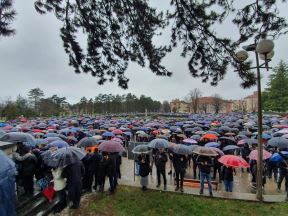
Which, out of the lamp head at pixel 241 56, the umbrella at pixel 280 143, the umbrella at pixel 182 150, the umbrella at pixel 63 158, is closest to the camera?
the lamp head at pixel 241 56

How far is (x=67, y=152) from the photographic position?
8.07 metres

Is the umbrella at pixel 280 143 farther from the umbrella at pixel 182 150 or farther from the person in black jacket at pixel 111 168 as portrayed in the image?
the person in black jacket at pixel 111 168

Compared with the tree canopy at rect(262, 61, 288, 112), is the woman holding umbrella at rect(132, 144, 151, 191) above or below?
below

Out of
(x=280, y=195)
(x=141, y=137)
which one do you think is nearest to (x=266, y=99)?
(x=141, y=137)

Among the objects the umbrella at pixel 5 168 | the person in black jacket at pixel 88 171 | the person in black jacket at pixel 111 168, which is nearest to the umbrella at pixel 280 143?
the person in black jacket at pixel 111 168

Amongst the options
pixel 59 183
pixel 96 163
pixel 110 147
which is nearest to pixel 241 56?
pixel 59 183

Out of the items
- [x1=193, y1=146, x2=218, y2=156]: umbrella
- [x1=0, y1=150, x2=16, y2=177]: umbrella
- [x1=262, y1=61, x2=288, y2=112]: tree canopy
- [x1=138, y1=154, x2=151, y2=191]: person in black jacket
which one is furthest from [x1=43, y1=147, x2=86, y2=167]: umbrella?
[x1=262, y1=61, x2=288, y2=112]: tree canopy

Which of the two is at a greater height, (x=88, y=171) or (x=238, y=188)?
(x=88, y=171)

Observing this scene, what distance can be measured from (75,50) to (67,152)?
3.05 meters

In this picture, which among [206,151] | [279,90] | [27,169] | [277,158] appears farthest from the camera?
[279,90]

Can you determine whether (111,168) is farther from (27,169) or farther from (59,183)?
(27,169)

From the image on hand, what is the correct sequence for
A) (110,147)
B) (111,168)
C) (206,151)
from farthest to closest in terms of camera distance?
(110,147)
(206,151)
(111,168)

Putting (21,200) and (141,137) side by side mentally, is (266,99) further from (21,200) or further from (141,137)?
(21,200)

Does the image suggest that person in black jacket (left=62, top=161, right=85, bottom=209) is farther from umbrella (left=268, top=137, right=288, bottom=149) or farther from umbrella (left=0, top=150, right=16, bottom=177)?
umbrella (left=268, top=137, right=288, bottom=149)
